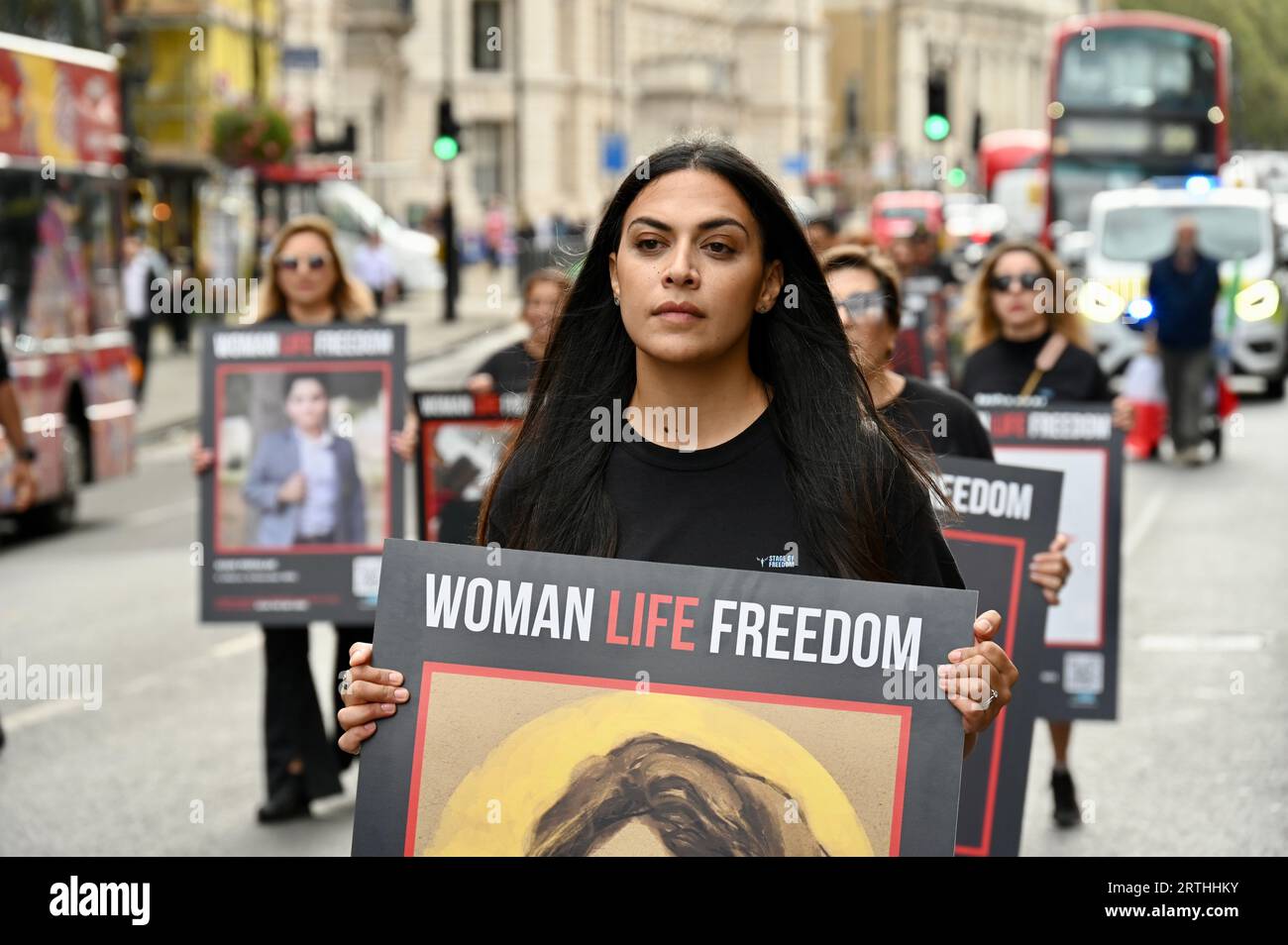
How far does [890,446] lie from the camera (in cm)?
364

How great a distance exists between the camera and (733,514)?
3525mm

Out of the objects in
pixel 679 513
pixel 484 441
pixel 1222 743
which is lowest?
pixel 1222 743

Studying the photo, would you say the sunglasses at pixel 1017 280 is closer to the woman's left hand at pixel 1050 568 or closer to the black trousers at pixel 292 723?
the woman's left hand at pixel 1050 568

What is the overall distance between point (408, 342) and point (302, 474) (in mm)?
15980

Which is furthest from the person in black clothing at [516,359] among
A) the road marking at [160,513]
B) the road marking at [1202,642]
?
the road marking at [160,513]

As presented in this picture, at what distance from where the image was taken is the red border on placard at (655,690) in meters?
3.35

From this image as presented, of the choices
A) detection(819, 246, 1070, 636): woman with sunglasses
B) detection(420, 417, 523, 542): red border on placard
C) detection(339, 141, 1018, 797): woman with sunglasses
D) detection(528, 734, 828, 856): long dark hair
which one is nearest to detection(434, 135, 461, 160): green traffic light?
detection(420, 417, 523, 542): red border on placard

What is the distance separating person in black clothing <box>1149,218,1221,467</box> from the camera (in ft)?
65.1

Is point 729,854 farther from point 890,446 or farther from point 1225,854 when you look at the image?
point 1225,854

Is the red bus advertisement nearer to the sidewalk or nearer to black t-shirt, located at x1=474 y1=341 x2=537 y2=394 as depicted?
the sidewalk

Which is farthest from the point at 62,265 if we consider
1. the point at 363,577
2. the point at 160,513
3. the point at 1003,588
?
the point at 1003,588

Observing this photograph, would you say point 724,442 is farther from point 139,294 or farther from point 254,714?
point 139,294
